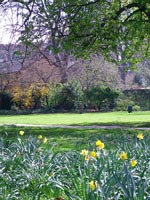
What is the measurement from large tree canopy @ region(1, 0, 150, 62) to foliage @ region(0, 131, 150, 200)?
10.2 m

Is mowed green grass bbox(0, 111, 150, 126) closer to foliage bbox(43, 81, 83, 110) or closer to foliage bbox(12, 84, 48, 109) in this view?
foliage bbox(43, 81, 83, 110)

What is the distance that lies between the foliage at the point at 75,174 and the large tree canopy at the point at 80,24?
33.5 ft

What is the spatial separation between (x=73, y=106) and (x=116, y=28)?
1741 centimetres

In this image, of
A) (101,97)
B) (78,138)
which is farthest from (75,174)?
(101,97)

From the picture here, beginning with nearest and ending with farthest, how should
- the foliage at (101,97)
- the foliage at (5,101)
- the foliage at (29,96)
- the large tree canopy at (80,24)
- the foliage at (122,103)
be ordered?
the large tree canopy at (80,24), the foliage at (101,97), the foliage at (122,103), the foliage at (29,96), the foliage at (5,101)

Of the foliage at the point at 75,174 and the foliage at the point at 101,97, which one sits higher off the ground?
the foliage at the point at 101,97

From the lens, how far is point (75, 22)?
1530 centimetres

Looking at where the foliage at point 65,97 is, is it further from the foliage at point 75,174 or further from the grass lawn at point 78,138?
the foliage at point 75,174

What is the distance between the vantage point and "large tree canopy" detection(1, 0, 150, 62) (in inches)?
594

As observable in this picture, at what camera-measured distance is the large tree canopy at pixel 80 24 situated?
49.5 ft

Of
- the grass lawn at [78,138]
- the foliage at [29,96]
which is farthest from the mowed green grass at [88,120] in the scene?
the foliage at [29,96]

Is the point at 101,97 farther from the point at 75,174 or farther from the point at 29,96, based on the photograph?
the point at 75,174

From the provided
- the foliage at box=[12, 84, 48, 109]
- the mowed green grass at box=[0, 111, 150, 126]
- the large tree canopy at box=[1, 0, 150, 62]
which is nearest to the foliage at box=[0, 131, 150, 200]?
the large tree canopy at box=[1, 0, 150, 62]

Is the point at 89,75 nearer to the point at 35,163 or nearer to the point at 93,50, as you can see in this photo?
the point at 93,50
